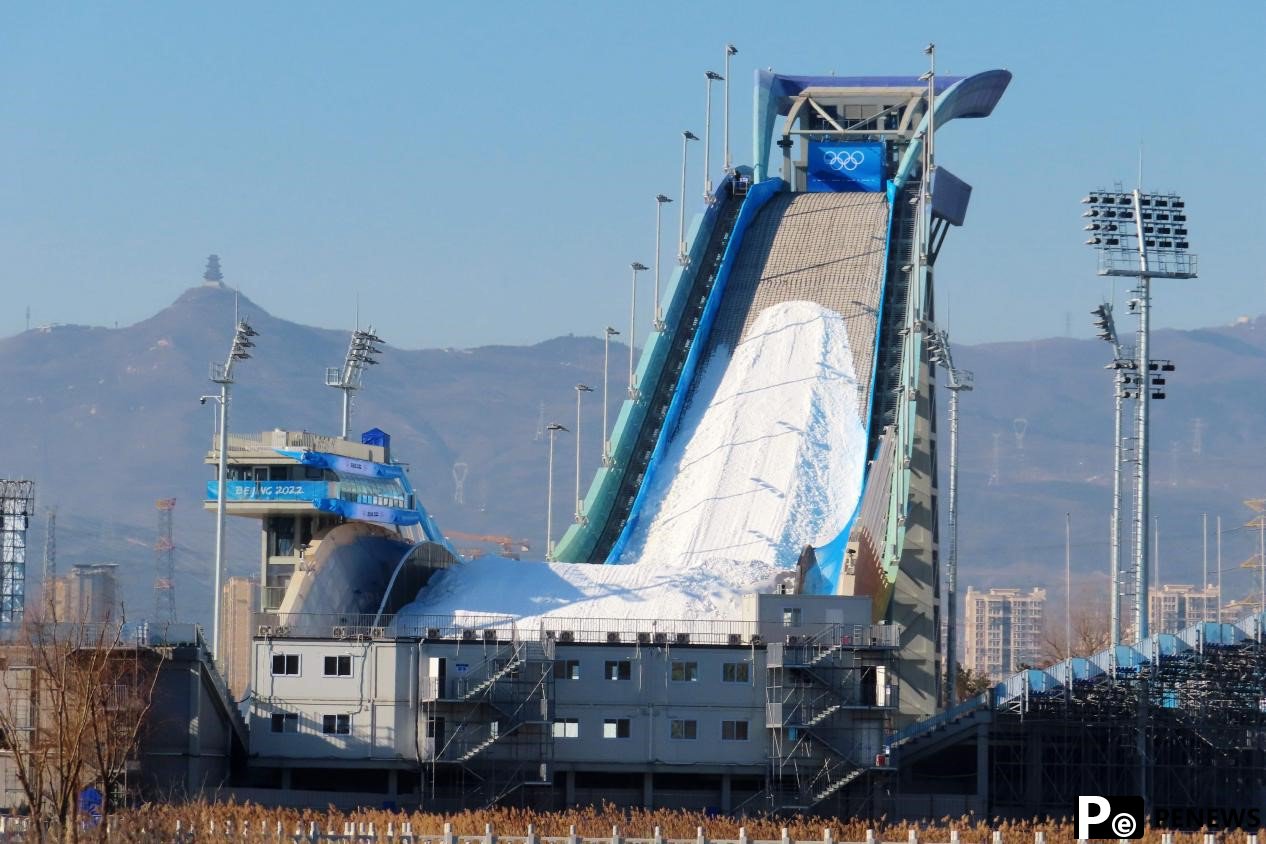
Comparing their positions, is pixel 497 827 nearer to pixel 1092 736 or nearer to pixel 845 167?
pixel 1092 736

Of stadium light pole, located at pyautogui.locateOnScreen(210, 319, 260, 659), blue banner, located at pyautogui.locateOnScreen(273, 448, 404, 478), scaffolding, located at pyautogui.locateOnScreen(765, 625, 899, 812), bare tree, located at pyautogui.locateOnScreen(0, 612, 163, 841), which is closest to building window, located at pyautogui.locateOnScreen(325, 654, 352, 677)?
stadium light pole, located at pyautogui.locateOnScreen(210, 319, 260, 659)

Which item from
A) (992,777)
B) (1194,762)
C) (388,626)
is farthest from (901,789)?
(388,626)

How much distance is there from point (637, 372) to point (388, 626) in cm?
1912

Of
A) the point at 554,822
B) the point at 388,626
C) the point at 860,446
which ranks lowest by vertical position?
the point at 554,822

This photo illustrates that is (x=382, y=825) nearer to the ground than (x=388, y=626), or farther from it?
nearer to the ground

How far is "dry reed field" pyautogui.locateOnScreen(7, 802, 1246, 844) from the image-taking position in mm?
51844

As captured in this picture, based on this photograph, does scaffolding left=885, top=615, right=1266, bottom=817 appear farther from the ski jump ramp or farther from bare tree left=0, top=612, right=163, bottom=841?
bare tree left=0, top=612, right=163, bottom=841

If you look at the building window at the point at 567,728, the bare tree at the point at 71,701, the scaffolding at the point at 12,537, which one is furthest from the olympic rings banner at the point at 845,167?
the bare tree at the point at 71,701

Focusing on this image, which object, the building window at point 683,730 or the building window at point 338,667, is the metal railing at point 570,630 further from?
the building window at point 683,730

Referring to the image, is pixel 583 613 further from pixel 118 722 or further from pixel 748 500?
pixel 118 722

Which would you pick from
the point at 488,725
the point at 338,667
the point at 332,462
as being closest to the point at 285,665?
the point at 338,667

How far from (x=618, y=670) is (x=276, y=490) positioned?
15368mm

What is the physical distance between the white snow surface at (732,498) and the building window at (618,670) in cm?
368

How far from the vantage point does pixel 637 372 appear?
93.2 metres
